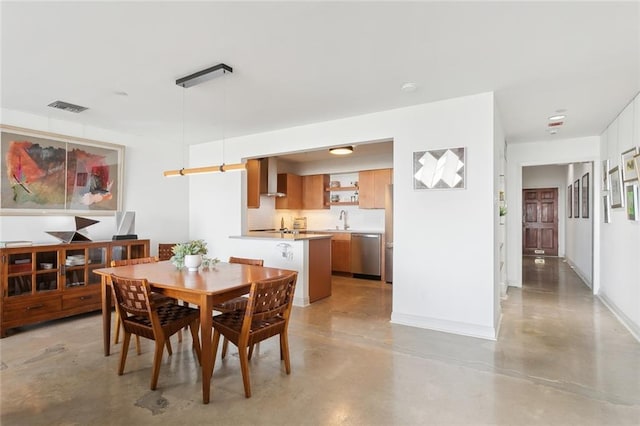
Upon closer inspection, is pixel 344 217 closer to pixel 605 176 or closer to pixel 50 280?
pixel 605 176

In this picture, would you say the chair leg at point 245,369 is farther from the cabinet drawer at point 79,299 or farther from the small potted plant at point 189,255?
the cabinet drawer at point 79,299

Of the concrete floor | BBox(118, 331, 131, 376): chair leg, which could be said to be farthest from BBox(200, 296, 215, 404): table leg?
BBox(118, 331, 131, 376): chair leg

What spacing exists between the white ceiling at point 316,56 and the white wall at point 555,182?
246 inches

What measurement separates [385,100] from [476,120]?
0.95 meters

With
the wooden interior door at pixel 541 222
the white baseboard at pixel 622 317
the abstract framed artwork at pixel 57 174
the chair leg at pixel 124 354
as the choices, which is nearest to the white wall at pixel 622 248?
the white baseboard at pixel 622 317

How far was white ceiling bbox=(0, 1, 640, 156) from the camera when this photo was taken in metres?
2.11

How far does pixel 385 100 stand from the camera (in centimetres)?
366

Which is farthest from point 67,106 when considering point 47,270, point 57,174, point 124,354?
point 124,354

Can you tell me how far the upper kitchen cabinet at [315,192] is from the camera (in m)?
7.55

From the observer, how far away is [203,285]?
2467 millimetres

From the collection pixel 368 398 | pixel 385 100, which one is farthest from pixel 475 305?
pixel 385 100

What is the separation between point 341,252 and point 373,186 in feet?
4.79

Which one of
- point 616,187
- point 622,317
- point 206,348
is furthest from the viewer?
point 616,187

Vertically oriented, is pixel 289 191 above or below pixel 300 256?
above
